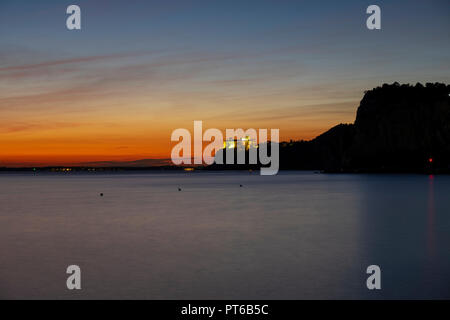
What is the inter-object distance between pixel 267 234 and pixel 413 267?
1034 cm

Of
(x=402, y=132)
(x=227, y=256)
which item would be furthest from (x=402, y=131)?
(x=227, y=256)

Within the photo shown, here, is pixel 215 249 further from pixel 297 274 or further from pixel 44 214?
pixel 44 214

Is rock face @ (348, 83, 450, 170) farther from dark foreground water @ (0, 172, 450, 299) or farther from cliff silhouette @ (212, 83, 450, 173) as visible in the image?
dark foreground water @ (0, 172, 450, 299)

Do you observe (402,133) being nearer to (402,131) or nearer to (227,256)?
(402,131)

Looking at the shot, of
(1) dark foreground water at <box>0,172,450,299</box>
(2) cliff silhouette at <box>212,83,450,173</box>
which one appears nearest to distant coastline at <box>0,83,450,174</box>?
(2) cliff silhouette at <box>212,83,450,173</box>

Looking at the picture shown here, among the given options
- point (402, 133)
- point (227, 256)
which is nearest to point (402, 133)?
point (402, 133)

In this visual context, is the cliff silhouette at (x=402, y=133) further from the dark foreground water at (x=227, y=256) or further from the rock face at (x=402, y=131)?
the dark foreground water at (x=227, y=256)

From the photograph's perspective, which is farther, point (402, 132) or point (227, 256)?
point (402, 132)

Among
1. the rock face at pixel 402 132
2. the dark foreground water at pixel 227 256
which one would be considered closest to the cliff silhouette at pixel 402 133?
the rock face at pixel 402 132

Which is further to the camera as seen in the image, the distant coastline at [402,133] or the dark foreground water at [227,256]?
the distant coastline at [402,133]

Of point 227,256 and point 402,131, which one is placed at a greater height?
point 402,131

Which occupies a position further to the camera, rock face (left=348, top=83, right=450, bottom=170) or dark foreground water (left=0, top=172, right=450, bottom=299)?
rock face (left=348, top=83, right=450, bottom=170)

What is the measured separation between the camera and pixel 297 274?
1602 cm
